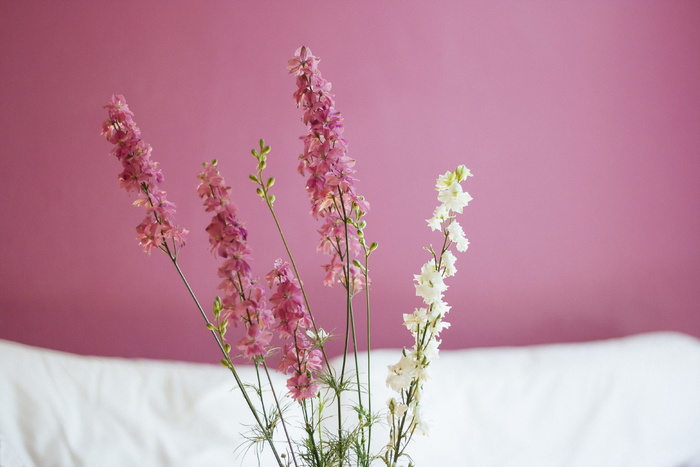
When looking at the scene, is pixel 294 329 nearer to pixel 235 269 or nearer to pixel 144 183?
pixel 235 269

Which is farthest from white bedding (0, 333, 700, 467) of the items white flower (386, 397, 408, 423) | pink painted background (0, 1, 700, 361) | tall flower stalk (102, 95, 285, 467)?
tall flower stalk (102, 95, 285, 467)

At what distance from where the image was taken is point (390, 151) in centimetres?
179

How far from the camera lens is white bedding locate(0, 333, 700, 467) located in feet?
4.85

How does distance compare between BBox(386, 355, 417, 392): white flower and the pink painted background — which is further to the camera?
the pink painted background

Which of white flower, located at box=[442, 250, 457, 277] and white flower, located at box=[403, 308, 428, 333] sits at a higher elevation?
white flower, located at box=[442, 250, 457, 277]

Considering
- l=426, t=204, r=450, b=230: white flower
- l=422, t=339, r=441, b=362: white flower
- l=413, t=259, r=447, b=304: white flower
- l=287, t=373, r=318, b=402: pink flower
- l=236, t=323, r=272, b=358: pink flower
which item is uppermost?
l=426, t=204, r=450, b=230: white flower

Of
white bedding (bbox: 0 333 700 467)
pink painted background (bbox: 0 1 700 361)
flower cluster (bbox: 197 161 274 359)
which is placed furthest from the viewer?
pink painted background (bbox: 0 1 700 361)

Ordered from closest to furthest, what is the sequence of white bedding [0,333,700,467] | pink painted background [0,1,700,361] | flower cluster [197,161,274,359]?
flower cluster [197,161,274,359]
white bedding [0,333,700,467]
pink painted background [0,1,700,361]

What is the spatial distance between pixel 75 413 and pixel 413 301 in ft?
2.75

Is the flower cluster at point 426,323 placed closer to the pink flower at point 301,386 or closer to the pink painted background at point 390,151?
the pink flower at point 301,386

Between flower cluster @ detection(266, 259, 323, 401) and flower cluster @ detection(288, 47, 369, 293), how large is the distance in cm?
7

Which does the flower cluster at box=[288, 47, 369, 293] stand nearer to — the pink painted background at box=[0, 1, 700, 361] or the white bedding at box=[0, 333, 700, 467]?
the white bedding at box=[0, 333, 700, 467]

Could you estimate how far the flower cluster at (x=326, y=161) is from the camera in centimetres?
81

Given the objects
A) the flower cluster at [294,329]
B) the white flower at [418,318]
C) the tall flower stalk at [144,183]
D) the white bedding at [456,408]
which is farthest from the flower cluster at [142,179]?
the white bedding at [456,408]
